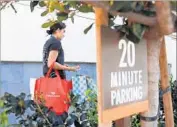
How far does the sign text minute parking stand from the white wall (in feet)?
10.3

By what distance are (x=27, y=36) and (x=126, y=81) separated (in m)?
3.80

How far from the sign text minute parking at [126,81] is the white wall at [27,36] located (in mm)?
3130

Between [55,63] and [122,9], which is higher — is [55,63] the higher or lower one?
the lower one

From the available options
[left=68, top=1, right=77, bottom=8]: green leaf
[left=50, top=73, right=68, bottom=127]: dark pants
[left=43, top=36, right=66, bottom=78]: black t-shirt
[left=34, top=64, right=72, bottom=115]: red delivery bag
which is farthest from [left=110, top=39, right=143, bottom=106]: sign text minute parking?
[left=43, top=36, right=66, bottom=78]: black t-shirt

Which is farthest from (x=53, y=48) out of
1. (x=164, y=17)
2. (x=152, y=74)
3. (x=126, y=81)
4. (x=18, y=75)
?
(x=164, y=17)

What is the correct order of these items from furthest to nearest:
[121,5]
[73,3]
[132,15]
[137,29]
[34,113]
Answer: [34,113], [73,3], [137,29], [132,15], [121,5]

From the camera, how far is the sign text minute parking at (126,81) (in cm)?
175

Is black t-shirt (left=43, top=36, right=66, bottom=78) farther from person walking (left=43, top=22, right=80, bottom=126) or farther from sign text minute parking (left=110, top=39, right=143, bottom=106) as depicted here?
sign text minute parking (left=110, top=39, right=143, bottom=106)

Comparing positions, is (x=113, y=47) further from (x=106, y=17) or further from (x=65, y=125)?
(x=65, y=125)

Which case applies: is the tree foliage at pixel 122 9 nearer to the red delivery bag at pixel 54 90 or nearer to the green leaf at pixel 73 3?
the green leaf at pixel 73 3

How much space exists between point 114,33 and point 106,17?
0.11 meters

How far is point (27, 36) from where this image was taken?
18.0 feet

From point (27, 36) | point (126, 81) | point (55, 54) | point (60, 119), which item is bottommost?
point (60, 119)

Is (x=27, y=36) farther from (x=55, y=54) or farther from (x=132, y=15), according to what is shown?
(x=132, y=15)
